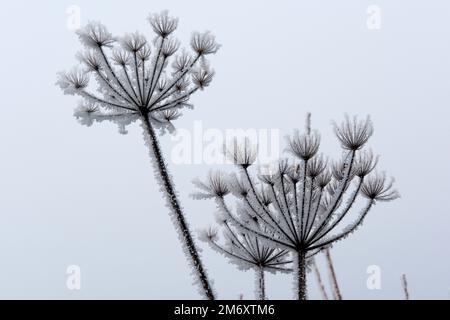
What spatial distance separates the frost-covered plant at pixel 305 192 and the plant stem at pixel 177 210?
341 mm

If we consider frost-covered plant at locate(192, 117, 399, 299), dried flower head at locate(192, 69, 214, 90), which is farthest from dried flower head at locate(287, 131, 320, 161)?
dried flower head at locate(192, 69, 214, 90)

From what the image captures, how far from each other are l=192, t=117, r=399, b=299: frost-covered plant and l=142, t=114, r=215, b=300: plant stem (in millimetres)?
341

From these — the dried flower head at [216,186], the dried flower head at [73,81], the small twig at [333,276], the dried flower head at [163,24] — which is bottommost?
the small twig at [333,276]

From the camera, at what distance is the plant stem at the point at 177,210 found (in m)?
3.49

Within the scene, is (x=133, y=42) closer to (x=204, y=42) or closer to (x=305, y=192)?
(x=204, y=42)

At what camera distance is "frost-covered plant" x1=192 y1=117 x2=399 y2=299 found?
3766 millimetres

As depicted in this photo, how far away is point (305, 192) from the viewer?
3842 millimetres

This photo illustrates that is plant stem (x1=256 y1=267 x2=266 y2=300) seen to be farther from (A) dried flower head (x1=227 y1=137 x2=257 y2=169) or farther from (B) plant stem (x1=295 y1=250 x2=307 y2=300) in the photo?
(A) dried flower head (x1=227 y1=137 x2=257 y2=169)

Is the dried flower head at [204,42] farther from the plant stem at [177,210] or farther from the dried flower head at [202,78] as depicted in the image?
the plant stem at [177,210]

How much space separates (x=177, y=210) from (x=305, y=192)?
0.90m

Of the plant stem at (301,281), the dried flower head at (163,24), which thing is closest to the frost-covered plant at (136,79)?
the dried flower head at (163,24)

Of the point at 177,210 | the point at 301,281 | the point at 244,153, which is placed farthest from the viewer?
the point at 244,153

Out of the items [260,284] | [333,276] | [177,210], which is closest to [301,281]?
[260,284]
